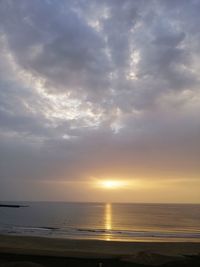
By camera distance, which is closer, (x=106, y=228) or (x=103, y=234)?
(x=103, y=234)

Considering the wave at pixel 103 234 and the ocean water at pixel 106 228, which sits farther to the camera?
the ocean water at pixel 106 228

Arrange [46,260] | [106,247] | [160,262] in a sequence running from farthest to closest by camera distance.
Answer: [106,247] → [46,260] → [160,262]

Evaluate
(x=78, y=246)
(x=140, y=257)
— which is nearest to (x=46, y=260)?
(x=140, y=257)

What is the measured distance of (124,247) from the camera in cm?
3048

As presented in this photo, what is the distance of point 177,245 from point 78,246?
389 inches

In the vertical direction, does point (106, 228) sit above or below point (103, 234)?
above

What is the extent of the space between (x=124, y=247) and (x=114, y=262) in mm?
12317

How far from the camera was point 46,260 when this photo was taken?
20266mm

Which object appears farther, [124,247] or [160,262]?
[124,247]

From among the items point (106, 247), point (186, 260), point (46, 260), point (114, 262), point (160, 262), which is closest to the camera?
point (160, 262)

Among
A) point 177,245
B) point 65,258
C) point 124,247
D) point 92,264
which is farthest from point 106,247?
point 92,264

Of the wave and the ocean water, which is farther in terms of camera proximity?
Result: the ocean water

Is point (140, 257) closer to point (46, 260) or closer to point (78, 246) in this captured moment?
point (46, 260)

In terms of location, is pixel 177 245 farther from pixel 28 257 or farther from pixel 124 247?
pixel 28 257
